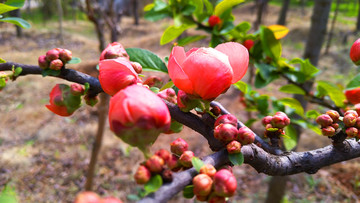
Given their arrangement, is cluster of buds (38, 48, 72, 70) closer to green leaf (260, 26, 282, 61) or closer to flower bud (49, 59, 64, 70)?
flower bud (49, 59, 64, 70)

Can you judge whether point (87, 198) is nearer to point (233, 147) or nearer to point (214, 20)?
point (233, 147)

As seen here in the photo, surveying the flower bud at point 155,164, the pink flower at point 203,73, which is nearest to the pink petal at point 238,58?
the pink flower at point 203,73

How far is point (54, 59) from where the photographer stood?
25.8 inches

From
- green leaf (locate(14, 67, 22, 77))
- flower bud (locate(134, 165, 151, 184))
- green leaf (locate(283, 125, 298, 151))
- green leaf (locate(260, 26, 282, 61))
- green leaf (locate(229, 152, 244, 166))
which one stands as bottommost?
green leaf (locate(283, 125, 298, 151))

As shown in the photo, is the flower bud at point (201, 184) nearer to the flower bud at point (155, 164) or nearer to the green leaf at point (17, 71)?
the flower bud at point (155, 164)

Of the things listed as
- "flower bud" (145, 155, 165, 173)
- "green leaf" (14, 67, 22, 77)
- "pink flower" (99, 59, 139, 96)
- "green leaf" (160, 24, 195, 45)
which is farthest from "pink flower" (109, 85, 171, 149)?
"green leaf" (160, 24, 195, 45)

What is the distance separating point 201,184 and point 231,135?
0.12 m

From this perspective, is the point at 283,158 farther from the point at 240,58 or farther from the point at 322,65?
the point at 322,65

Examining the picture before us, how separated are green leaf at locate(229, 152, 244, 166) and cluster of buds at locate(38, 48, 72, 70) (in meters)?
0.47

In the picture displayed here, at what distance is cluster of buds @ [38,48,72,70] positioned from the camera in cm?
64

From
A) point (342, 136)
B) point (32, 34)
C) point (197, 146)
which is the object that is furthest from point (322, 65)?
point (32, 34)

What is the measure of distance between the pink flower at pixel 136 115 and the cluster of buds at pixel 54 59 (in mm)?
357

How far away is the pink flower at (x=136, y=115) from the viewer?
1.14 feet

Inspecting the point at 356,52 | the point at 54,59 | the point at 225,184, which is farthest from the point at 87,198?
the point at 356,52
